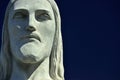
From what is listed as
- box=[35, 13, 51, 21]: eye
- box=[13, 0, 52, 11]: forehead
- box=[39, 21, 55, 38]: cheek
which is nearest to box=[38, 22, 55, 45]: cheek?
box=[39, 21, 55, 38]: cheek

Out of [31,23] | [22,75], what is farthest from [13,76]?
[31,23]

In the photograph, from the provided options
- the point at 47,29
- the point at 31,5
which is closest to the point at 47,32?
the point at 47,29

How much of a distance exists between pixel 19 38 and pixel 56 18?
3.25 feet

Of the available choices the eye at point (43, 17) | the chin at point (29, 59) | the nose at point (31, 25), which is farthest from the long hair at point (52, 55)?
the nose at point (31, 25)

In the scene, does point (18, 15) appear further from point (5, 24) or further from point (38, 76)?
point (38, 76)

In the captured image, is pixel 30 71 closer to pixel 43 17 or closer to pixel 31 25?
pixel 31 25

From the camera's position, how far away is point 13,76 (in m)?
12.0

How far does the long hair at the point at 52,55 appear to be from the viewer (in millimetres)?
12242

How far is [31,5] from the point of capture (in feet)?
40.0

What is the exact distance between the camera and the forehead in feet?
39.9

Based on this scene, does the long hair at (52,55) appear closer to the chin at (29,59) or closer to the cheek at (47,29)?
the cheek at (47,29)

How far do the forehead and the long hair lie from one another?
185 millimetres

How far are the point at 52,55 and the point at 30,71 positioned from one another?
648 millimetres

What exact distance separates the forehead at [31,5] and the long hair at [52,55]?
19cm
